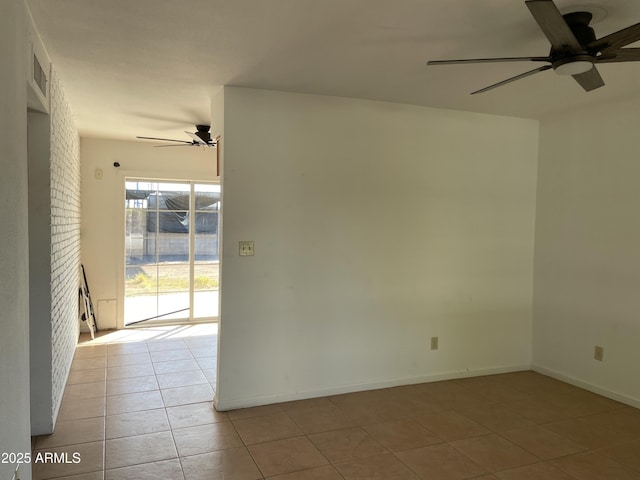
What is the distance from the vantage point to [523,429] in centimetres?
305

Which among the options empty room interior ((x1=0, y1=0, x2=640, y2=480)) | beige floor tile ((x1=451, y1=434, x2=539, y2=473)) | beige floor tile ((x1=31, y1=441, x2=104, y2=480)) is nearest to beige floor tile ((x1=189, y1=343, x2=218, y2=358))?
empty room interior ((x1=0, y1=0, x2=640, y2=480))

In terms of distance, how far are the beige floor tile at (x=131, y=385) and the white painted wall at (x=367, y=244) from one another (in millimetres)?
834

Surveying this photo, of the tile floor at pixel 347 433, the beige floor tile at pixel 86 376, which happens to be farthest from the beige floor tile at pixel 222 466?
the beige floor tile at pixel 86 376

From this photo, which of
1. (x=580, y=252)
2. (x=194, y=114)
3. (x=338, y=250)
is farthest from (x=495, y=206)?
(x=194, y=114)

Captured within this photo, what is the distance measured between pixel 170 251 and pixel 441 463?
4502 mm

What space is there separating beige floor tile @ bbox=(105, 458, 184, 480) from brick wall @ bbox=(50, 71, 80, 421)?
809 mm

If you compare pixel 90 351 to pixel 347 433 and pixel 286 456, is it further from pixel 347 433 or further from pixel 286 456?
pixel 347 433

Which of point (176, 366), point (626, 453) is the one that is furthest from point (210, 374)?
point (626, 453)

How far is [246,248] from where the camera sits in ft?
10.9

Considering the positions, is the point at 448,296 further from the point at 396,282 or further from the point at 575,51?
the point at 575,51

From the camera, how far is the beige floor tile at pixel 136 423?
291cm

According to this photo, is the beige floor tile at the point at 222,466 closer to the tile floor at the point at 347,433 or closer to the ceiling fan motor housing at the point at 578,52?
the tile floor at the point at 347,433

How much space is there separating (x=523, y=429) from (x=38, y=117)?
379 centimetres

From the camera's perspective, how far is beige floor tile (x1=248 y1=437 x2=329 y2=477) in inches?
99.6
